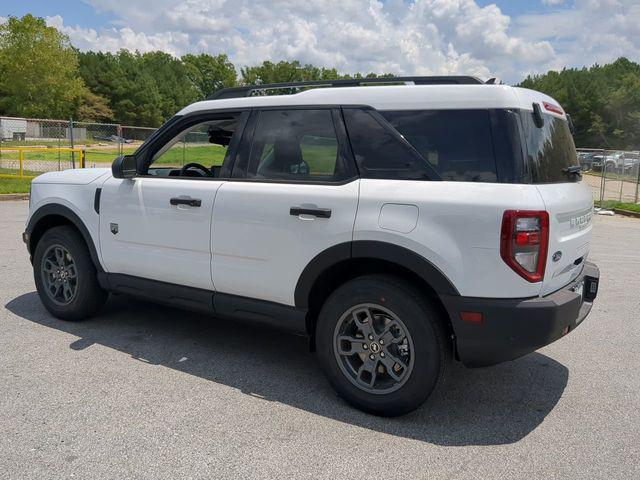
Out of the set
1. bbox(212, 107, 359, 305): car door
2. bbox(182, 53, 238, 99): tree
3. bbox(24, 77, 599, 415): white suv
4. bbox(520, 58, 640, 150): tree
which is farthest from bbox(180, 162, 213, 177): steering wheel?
bbox(182, 53, 238, 99): tree

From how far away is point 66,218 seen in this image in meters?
4.89

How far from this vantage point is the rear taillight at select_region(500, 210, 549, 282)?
286cm

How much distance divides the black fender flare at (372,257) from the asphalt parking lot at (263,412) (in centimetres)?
77

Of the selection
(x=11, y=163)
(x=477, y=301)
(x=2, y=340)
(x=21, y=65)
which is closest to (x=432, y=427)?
(x=477, y=301)

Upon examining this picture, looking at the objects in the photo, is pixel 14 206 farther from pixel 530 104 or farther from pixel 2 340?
pixel 530 104

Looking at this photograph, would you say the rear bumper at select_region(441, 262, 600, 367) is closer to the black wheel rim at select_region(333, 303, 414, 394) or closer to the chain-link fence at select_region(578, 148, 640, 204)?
the black wheel rim at select_region(333, 303, 414, 394)

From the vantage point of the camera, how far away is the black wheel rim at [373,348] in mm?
3273

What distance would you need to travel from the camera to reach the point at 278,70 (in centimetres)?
12075

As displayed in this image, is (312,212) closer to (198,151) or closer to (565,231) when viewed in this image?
(565,231)

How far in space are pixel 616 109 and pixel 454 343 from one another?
86.9 metres

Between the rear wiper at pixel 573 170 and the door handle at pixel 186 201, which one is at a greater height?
the rear wiper at pixel 573 170

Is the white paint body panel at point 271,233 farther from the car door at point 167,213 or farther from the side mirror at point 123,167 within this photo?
the side mirror at point 123,167

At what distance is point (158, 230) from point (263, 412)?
5.37 ft

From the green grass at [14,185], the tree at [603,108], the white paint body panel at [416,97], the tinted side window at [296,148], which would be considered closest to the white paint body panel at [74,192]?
the tinted side window at [296,148]
